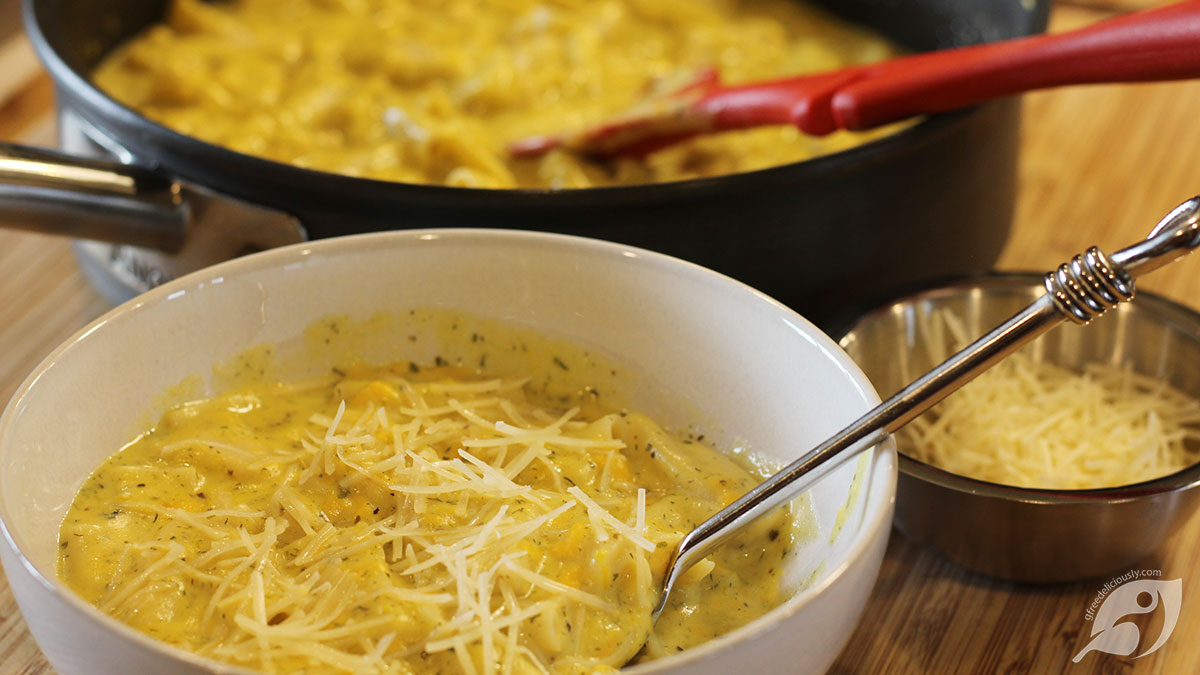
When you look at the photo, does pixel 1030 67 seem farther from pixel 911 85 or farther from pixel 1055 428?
pixel 1055 428

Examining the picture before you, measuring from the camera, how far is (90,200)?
1389 millimetres

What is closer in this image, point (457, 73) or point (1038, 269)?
point (1038, 269)

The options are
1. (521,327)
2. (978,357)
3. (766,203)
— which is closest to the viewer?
(978,357)

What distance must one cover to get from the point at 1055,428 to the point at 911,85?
0.45m

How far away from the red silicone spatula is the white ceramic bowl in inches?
18.6

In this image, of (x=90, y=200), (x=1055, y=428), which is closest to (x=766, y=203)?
(x=1055, y=428)

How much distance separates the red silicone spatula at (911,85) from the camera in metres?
1.25

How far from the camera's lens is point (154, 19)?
2.23 metres

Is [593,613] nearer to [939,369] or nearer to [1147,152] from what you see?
[939,369]

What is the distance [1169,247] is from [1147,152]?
1.41 metres

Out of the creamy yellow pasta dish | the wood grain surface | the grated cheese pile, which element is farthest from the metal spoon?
the creamy yellow pasta dish

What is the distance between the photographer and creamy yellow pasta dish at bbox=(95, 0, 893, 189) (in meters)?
1.77

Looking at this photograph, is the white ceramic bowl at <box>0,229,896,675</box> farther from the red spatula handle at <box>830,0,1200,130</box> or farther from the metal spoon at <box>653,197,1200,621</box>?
the red spatula handle at <box>830,0,1200,130</box>

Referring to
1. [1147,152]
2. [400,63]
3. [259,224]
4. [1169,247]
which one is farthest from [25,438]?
[1147,152]
